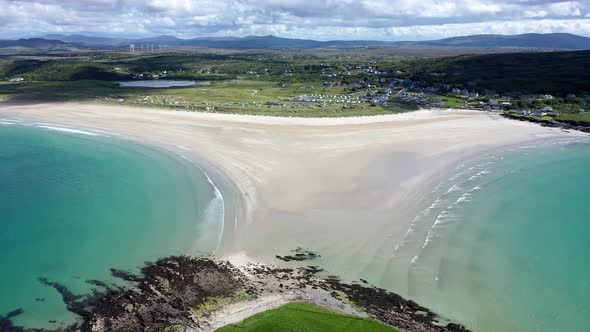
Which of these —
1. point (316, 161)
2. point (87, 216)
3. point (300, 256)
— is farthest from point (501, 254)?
point (87, 216)

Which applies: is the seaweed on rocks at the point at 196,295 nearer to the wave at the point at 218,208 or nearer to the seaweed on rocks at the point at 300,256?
the seaweed on rocks at the point at 300,256

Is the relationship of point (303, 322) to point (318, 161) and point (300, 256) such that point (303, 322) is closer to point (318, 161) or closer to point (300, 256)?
point (300, 256)

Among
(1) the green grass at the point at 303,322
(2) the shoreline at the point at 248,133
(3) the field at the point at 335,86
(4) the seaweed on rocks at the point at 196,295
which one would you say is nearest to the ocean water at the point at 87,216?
(4) the seaweed on rocks at the point at 196,295

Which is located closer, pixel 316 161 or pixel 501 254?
pixel 501 254

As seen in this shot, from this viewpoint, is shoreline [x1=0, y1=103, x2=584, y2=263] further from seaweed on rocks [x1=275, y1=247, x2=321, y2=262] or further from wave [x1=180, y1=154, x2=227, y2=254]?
seaweed on rocks [x1=275, y1=247, x2=321, y2=262]

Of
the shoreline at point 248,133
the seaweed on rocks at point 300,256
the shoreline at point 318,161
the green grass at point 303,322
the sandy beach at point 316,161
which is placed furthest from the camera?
the shoreline at point 248,133
